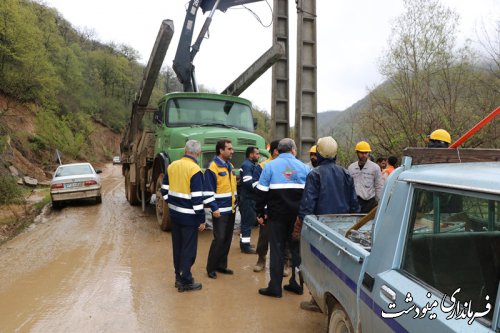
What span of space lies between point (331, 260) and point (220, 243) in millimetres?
2562

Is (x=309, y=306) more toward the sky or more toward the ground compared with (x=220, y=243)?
more toward the ground

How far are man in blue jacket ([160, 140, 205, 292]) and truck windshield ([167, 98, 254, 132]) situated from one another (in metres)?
3.74

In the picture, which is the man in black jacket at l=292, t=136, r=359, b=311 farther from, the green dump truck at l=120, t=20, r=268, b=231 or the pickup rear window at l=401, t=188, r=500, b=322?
the green dump truck at l=120, t=20, r=268, b=231

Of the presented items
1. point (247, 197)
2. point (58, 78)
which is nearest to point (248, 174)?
point (247, 197)

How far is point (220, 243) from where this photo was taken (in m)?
5.24

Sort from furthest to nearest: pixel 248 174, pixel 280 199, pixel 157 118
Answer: pixel 157 118
pixel 248 174
pixel 280 199

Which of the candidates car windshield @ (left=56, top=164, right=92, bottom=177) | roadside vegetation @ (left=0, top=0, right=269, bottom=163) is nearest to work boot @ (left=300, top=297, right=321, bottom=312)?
car windshield @ (left=56, top=164, right=92, bottom=177)

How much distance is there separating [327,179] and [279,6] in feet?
22.2

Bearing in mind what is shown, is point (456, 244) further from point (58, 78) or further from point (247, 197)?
point (58, 78)

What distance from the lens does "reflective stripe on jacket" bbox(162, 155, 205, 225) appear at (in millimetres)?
4648

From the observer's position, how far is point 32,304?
14.6 ft

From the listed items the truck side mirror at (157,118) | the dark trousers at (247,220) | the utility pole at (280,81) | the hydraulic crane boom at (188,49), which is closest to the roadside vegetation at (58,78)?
the hydraulic crane boom at (188,49)

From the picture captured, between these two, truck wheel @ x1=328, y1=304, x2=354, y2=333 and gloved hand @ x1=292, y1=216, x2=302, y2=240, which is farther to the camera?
gloved hand @ x1=292, y1=216, x2=302, y2=240

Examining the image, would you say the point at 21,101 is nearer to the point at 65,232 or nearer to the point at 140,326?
the point at 65,232
